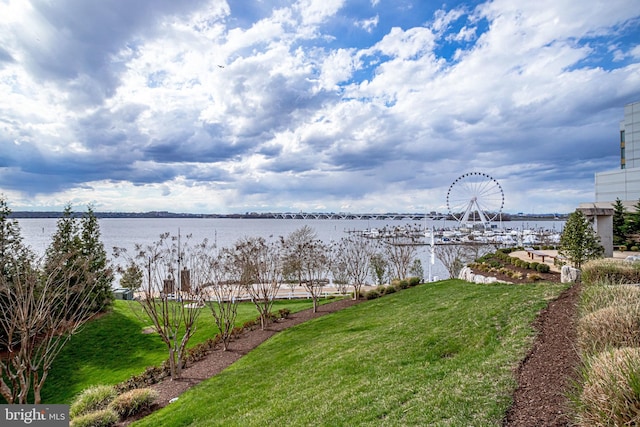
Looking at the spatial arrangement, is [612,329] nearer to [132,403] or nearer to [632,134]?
[132,403]

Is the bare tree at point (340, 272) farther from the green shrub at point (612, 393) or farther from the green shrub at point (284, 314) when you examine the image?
the green shrub at point (612, 393)

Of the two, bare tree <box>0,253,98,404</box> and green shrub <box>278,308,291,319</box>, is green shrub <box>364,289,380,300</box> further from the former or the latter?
bare tree <box>0,253,98,404</box>

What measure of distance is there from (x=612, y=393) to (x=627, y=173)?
63703mm

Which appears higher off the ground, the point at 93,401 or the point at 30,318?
the point at 30,318

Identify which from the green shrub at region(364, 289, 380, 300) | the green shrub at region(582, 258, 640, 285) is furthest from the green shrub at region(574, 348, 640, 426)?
the green shrub at region(364, 289, 380, 300)

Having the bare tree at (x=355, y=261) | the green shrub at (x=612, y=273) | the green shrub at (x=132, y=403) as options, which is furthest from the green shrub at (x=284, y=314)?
the green shrub at (x=612, y=273)

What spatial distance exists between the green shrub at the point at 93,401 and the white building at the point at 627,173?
6451 centimetres

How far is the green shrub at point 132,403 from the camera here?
419 inches

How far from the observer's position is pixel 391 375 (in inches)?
306

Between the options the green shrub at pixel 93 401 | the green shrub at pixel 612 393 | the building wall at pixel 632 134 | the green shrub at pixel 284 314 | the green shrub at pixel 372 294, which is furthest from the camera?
the building wall at pixel 632 134

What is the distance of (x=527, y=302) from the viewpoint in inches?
425

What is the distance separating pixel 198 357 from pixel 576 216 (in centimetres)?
1946

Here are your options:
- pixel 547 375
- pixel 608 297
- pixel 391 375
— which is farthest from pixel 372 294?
pixel 547 375

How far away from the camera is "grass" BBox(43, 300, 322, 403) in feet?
47.7
